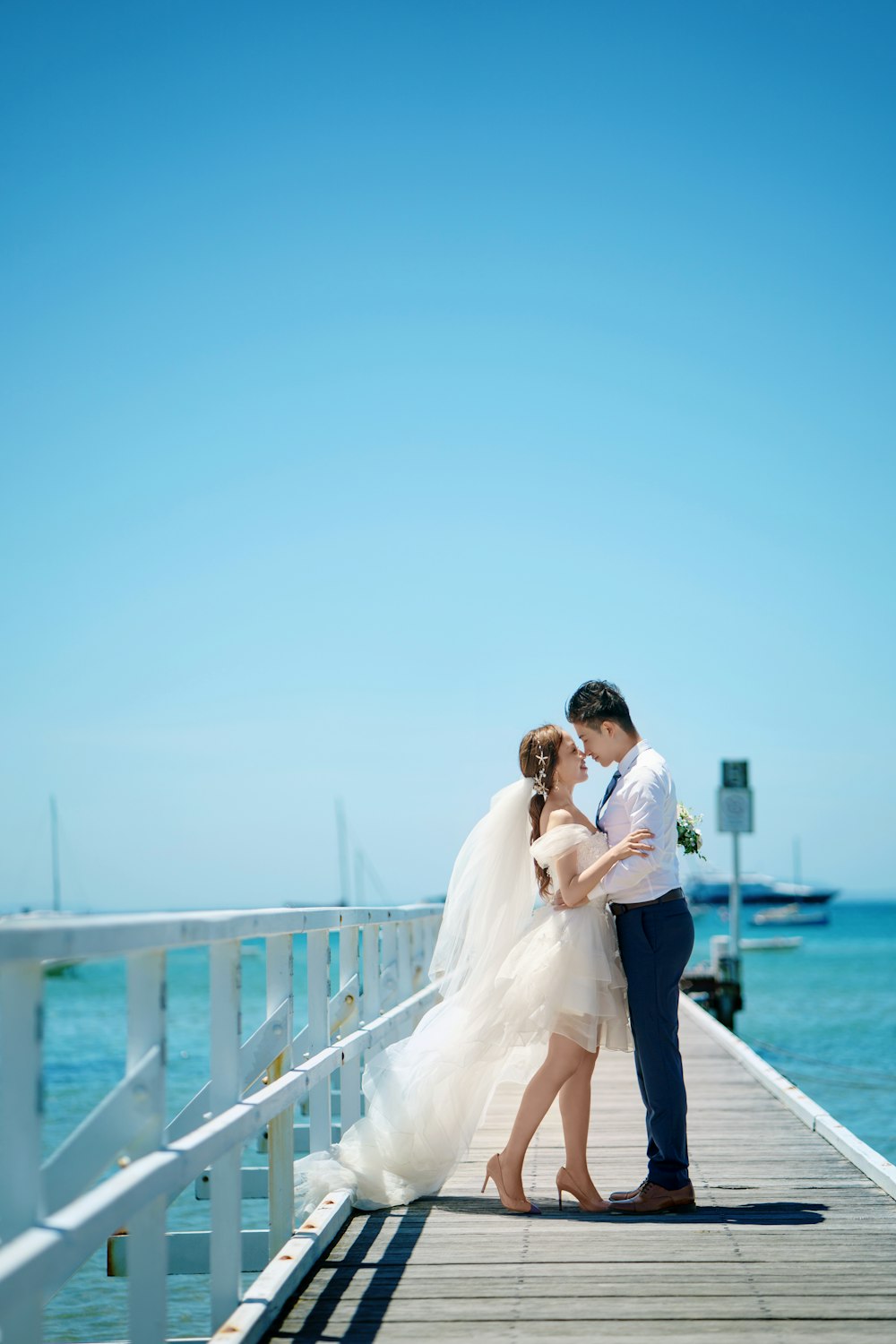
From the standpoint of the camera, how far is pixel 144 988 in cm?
302

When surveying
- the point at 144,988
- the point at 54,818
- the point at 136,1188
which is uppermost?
the point at 144,988

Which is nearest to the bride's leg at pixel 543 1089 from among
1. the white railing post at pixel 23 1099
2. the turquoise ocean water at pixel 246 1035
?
the white railing post at pixel 23 1099

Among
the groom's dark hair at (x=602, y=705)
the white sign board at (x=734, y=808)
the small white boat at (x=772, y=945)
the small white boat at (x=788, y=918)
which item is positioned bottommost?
the small white boat at (x=788, y=918)

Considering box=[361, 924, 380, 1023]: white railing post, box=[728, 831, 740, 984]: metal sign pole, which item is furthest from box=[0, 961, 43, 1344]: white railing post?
box=[728, 831, 740, 984]: metal sign pole

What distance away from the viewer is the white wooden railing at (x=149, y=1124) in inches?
97.3

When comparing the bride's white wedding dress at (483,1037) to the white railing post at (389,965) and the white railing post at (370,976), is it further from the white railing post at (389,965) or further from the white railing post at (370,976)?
the white railing post at (389,965)

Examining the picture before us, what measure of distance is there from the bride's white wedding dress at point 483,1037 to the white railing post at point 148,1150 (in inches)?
Answer: 97.1

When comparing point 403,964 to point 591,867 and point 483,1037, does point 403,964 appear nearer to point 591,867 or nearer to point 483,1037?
point 483,1037

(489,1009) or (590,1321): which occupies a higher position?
(489,1009)

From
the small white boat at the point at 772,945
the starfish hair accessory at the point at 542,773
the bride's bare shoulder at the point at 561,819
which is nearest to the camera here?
the bride's bare shoulder at the point at 561,819

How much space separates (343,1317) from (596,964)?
197 cm

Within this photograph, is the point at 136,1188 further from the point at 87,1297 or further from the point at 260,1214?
the point at 260,1214

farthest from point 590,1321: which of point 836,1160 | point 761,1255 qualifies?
point 836,1160

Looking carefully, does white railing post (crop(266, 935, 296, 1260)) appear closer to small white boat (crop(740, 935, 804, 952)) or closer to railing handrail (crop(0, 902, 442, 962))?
railing handrail (crop(0, 902, 442, 962))
